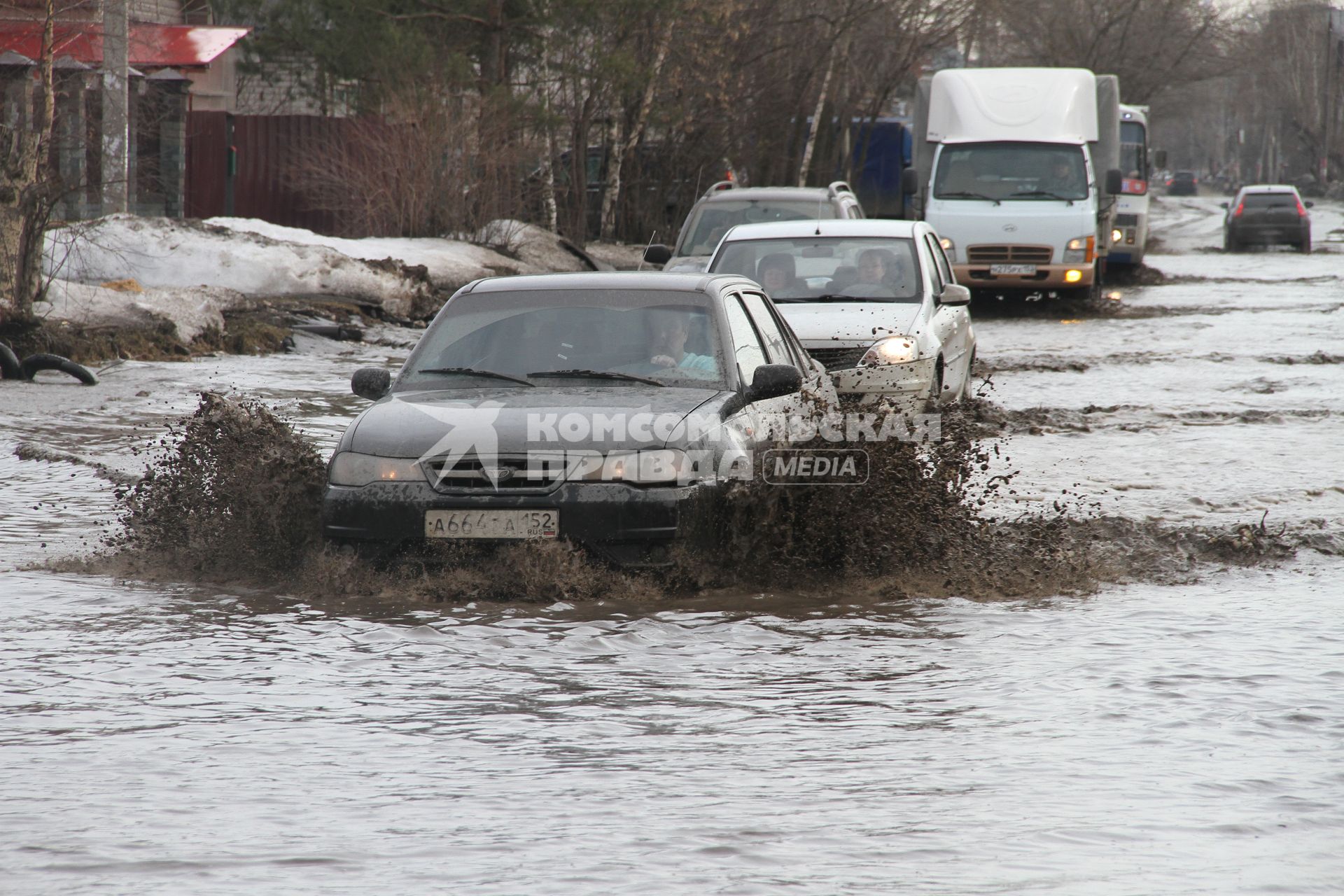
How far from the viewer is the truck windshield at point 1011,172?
24828 millimetres

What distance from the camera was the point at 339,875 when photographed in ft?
13.2

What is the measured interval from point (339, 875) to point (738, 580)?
11.8 ft

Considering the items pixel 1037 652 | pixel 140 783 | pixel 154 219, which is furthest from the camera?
pixel 154 219

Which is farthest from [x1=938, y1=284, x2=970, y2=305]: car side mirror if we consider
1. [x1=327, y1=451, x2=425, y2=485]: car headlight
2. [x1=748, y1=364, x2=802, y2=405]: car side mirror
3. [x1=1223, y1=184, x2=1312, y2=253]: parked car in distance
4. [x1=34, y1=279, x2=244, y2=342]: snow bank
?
[x1=1223, y1=184, x2=1312, y2=253]: parked car in distance

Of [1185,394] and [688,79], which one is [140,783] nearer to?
[1185,394]

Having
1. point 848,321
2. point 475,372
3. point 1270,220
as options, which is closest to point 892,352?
point 848,321

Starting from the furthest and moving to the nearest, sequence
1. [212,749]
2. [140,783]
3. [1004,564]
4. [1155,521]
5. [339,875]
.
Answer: [1155,521], [1004,564], [212,749], [140,783], [339,875]

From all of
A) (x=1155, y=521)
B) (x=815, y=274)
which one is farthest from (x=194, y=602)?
(x=815, y=274)

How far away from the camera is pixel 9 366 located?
1505 centimetres

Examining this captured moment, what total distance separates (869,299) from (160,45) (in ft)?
81.8

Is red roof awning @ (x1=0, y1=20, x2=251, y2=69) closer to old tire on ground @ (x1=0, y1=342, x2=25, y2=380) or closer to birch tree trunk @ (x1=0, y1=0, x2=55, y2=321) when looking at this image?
birch tree trunk @ (x1=0, y1=0, x2=55, y2=321)

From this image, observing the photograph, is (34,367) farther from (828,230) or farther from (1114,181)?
(1114,181)

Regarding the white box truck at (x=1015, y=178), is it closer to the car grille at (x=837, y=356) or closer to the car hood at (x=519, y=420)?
the car grille at (x=837, y=356)

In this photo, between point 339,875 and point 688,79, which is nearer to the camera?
point 339,875
